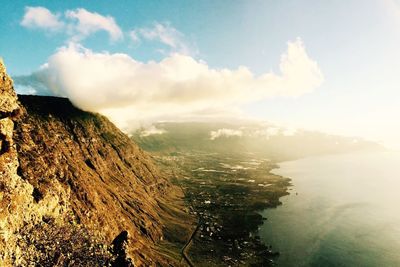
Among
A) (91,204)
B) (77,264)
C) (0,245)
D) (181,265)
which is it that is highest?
(0,245)

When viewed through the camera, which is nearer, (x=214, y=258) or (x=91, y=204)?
(x=91, y=204)

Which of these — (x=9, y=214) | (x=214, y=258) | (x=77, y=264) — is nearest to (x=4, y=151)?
(x=9, y=214)

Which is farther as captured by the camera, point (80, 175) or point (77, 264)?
point (80, 175)

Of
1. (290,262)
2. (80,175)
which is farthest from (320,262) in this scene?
(80,175)

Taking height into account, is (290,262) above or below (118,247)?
below

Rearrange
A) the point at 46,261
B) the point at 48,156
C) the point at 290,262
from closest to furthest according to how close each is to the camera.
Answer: the point at 46,261
the point at 48,156
the point at 290,262

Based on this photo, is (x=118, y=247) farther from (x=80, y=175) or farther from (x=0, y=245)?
(x=80, y=175)

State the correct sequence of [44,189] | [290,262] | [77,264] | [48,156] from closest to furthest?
[77,264]
[44,189]
[48,156]
[290,262]

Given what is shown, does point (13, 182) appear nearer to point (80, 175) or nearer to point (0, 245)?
point (0, 245)

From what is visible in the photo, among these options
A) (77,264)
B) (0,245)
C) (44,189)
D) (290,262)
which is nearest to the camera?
(0,245)
